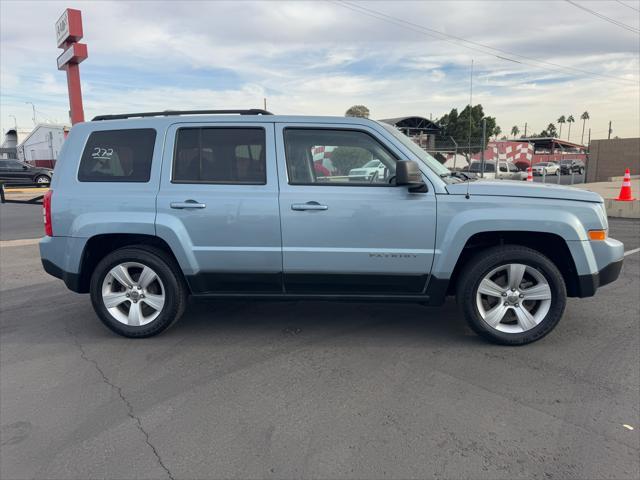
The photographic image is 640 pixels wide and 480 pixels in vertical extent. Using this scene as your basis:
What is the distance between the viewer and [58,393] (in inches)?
131

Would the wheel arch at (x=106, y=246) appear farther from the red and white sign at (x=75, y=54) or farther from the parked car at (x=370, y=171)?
the red and white sign at (x=75, y=54)

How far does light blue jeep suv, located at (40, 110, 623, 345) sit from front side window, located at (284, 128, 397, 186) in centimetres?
1

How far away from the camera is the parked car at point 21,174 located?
1003 inches

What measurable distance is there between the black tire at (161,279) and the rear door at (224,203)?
17 centimetres

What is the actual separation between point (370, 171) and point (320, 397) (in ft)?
6.13

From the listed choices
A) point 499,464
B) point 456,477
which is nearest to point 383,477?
point 456,477

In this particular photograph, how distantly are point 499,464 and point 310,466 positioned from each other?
3.31ft

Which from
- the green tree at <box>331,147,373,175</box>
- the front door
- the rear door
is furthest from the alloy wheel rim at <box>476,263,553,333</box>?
the rear door

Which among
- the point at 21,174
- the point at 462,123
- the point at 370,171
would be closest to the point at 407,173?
the point at 370,171

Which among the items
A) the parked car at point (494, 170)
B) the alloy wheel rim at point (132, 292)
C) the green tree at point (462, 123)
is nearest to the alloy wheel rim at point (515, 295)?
the alloy wheel rim at point (132, 292)

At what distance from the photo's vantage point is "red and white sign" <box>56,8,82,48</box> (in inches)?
573

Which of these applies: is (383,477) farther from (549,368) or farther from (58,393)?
(58,393)

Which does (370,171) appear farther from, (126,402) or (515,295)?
(126,402)

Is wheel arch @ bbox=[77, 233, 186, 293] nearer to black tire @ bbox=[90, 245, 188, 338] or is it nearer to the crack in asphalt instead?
black tire @ bbox=[90, 245, 188, 338]
